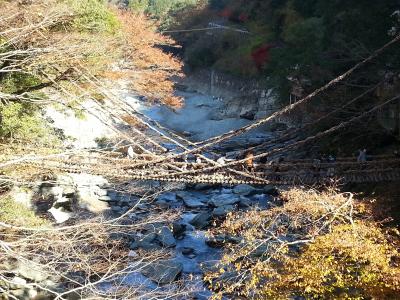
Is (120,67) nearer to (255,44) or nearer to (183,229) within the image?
(183,229)

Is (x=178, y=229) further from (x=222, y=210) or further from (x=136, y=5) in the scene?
(x=136, y=5)

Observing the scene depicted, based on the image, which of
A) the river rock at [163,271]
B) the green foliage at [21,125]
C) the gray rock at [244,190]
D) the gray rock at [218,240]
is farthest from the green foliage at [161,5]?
the river rock at [163,271]

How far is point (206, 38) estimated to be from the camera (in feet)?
90.2

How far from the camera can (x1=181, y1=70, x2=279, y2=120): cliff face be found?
19109mm

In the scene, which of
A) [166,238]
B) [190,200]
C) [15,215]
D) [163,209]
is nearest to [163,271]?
Answer: [166,238]

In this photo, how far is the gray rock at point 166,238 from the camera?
8664mm

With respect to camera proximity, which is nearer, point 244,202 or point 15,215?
point 15,215

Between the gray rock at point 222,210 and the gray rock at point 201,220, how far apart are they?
184 millimetres

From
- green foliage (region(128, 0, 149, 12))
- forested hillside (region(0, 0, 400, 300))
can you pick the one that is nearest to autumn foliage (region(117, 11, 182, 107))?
forested hillside (region(0, 0, 400, 300))

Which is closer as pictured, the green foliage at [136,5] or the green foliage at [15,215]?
the green foliage at [15,215]

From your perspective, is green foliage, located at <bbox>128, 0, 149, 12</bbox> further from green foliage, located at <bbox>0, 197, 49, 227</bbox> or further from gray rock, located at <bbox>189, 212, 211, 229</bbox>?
green foliage, located at <bbox>0, 197, 49, 227</bbox>

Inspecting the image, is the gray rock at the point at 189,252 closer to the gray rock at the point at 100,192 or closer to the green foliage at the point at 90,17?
the gray rock at the point at 100,192

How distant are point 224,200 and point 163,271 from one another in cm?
368

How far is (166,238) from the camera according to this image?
28.9ft
